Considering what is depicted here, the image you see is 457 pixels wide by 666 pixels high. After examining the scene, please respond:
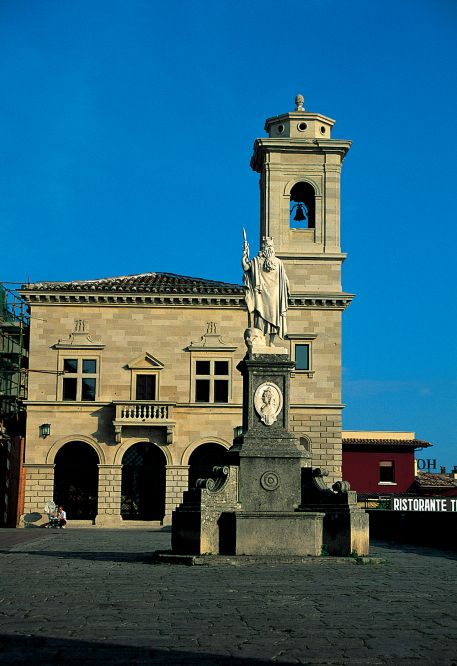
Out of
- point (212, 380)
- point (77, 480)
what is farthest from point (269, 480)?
point (77, 480)

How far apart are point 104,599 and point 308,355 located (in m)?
36.6

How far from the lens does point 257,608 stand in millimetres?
11477

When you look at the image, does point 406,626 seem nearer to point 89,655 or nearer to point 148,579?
point 89,655

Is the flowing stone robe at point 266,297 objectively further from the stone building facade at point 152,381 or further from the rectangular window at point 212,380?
the rectangular window at point 212,380

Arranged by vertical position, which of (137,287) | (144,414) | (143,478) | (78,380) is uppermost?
(137,287)

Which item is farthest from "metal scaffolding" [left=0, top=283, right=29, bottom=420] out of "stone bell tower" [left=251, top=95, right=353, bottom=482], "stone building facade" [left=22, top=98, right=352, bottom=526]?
"stone bell tower" [left=251, top=95, right=353, bottom=482]

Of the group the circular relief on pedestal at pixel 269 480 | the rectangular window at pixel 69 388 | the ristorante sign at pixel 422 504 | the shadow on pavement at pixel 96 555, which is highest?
the rectangular window at pixel 69 388

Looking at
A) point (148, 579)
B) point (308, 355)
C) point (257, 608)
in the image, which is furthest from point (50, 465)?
point (257, 608)

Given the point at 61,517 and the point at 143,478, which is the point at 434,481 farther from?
the point at 61,517

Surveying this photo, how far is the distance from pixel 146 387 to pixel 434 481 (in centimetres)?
2802

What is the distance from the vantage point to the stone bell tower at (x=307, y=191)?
49.4 metres

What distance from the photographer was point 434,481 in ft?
225

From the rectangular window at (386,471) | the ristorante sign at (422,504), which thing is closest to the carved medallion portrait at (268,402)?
the ristorante sign at (422,504)

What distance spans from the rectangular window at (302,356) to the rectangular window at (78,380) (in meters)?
9.56
